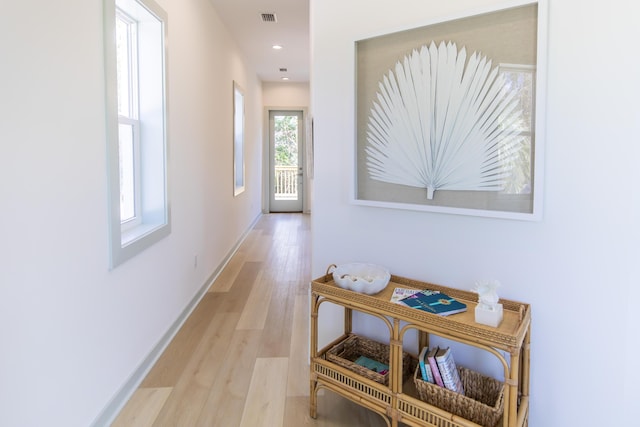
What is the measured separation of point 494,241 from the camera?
64.0 inches

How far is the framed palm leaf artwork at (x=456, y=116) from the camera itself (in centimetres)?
149

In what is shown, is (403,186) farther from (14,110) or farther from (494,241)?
(14,110)

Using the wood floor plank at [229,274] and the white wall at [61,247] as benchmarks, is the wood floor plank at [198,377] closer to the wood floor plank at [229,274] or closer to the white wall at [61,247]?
the white wall at [61,247]

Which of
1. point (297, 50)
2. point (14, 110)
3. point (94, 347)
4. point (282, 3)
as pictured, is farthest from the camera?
point (297, 50)

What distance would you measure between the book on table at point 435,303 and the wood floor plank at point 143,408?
133 cm

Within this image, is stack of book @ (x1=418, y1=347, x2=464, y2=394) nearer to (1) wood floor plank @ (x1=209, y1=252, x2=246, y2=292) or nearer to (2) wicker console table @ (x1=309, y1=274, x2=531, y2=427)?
(2) wicker console table @ (x1=309, y1=274, x2=531, y2=427)

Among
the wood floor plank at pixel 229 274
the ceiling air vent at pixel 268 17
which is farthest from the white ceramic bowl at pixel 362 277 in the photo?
the ceiling air vent at pixel 268 17

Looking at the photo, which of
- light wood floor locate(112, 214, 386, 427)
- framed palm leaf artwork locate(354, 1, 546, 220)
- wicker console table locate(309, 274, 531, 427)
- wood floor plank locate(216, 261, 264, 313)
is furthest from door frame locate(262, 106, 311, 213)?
wicker console table locate(309, 274, 531, 427)

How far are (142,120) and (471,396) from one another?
2435mm

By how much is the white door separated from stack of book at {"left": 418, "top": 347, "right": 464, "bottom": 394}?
24.7ft

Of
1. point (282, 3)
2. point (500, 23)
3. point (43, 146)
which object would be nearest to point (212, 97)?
point (282, 3)

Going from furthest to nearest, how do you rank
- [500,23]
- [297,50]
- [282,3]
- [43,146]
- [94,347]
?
1. [297,50]
2. [282,3]
3. [94,347]
4. [500,23]
5. [43,146]

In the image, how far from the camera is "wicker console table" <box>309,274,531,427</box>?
1314 millimetres

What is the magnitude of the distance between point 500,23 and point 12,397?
2143mm
